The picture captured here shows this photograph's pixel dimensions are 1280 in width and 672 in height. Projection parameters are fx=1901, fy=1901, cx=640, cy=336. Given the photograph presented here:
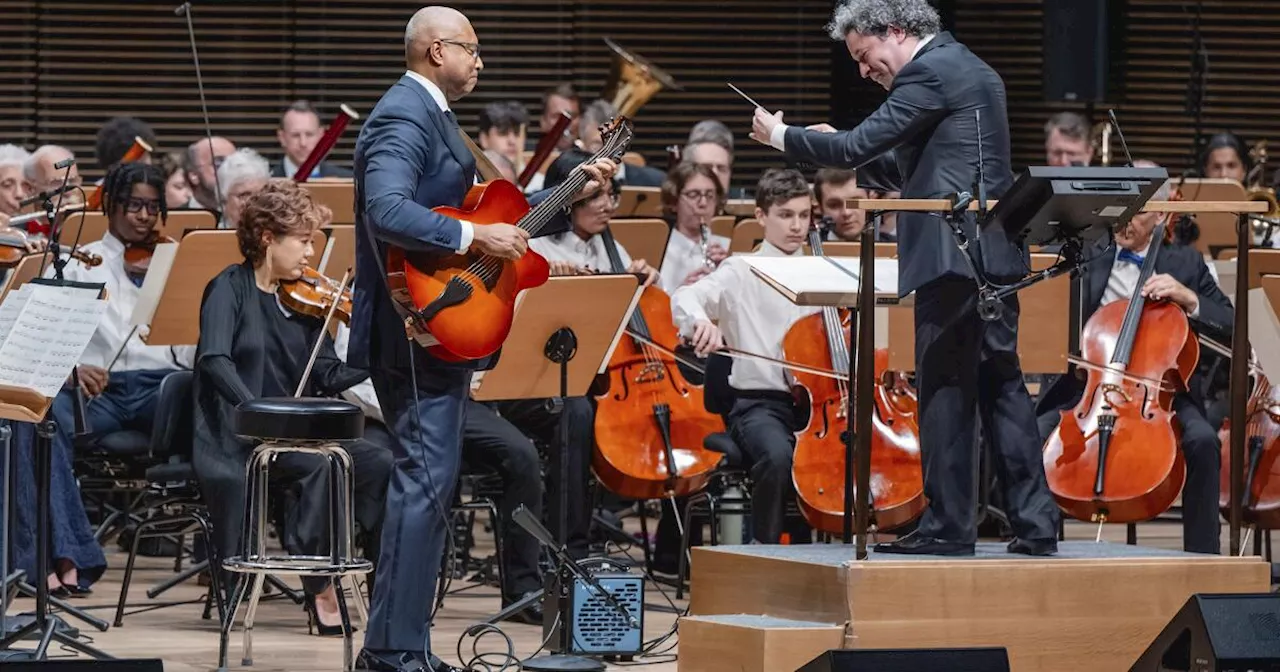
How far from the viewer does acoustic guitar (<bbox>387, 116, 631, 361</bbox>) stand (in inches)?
152

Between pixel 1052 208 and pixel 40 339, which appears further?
pixel 40 339

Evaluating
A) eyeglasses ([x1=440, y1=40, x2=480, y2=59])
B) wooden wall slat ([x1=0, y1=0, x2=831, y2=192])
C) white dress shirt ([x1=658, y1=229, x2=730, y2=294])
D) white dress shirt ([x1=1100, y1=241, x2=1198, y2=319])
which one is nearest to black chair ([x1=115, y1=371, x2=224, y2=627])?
eyeglasses ([x1=440, y1=40, x2=480, y2=59])

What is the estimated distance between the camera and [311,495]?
494 centimetres

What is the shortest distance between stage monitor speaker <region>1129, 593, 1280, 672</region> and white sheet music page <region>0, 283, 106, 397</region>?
2284 mm

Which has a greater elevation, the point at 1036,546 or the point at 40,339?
the point at 40,339

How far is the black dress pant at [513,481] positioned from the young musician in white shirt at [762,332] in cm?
57

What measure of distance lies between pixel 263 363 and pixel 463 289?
1234mm

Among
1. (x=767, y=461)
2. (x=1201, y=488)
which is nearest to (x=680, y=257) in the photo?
(x=767, y=461)

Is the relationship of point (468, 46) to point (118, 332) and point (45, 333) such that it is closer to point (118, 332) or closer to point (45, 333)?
point (45, 333)

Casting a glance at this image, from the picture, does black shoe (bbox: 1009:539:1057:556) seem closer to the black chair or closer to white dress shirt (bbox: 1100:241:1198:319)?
white dress shirt (bbox: 1100:241:1198:319)

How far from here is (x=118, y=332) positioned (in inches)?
229

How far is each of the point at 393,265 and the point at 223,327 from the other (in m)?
1.11

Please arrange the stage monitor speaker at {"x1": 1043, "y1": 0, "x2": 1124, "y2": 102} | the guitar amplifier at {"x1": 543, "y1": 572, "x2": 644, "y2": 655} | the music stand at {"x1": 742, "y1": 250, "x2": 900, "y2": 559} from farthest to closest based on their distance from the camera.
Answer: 1. the stage monitor speaker at {"x1": 1043, "y1": 0, "x2": 1124, "y2": 102}
2. the guitar amplifier at {"x1": 543, "y1": 572, "x2": 644, "y2": 655}
3. the music stand at {"x1": 742, "y1": 250, "x2": 900, "y2": 559}

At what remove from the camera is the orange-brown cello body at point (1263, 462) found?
510 centimetres
